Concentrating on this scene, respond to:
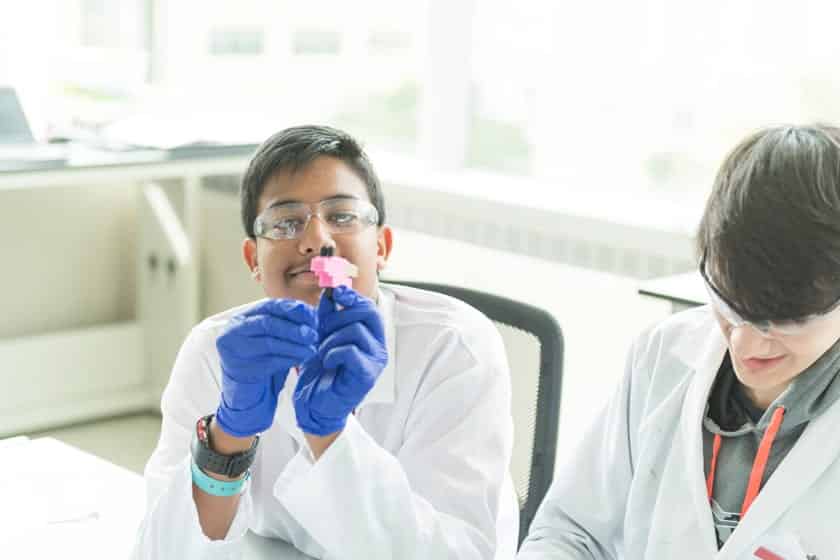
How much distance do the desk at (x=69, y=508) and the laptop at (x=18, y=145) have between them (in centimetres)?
184

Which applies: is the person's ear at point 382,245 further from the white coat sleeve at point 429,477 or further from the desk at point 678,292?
the desk at point 678,292

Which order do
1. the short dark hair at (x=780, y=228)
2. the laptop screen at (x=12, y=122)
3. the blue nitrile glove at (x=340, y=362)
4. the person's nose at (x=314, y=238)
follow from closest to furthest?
the short dark hair at (x=780, y=228) < the blue nitrile glove at (x=340, y=362) < the person's nose at (x=314, y=238) < the laptop screen at (x=12, y=122)

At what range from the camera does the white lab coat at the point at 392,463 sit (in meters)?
1.45

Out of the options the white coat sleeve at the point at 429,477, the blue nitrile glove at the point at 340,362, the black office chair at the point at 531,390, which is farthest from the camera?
the black office chair at the point at 531,390

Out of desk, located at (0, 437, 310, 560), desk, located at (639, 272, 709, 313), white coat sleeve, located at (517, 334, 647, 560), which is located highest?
desk, located at (639, 272, 709, 313)

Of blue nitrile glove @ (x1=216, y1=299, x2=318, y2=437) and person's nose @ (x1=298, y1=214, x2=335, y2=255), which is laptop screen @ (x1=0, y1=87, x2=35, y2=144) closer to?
person's nose @ (x1=298, y1=214, x2=335, y2=255)

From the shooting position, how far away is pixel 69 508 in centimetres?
163

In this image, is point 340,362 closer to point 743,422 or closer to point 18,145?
point 743,422

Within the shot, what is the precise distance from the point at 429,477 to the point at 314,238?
32 centimetres

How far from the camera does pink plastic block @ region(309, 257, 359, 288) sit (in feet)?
4.74

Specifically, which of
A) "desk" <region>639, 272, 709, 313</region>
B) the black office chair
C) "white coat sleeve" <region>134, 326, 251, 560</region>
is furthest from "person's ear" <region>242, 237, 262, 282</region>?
"desk" <region>639, 272, 709, 313</region>

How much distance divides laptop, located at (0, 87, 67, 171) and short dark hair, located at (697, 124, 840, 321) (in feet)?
8.59

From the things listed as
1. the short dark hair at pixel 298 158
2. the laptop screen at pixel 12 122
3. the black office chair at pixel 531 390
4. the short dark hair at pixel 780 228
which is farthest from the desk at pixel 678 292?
the laptop screen at pixel 12 122

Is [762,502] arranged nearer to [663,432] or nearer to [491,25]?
[663,432]
